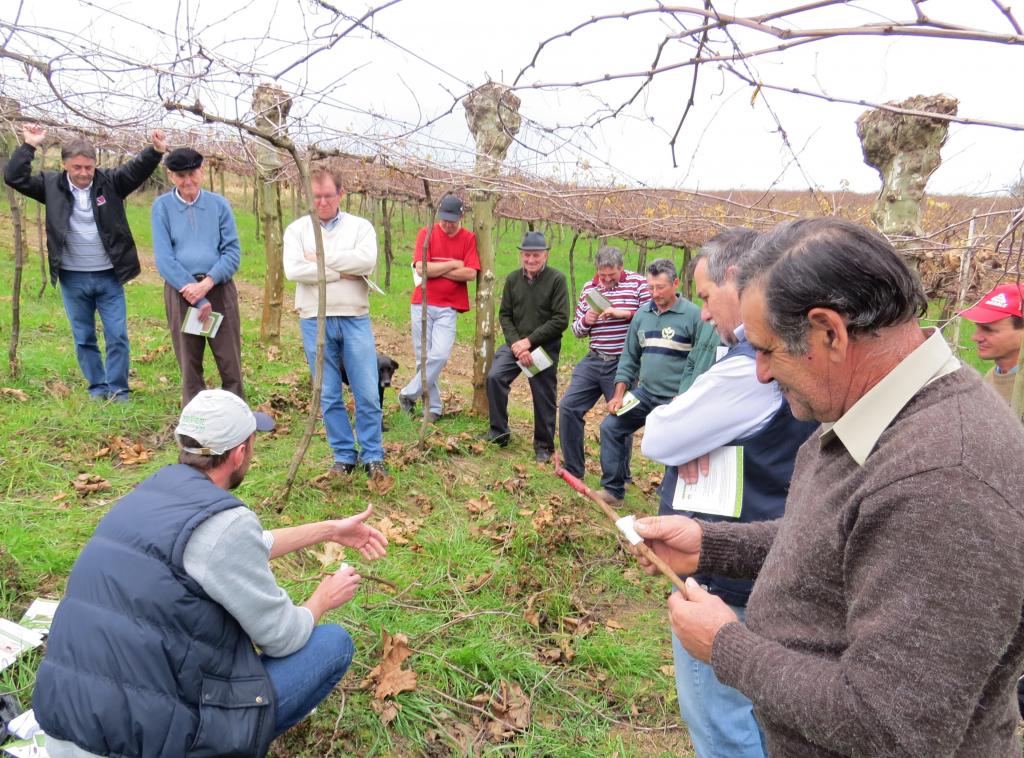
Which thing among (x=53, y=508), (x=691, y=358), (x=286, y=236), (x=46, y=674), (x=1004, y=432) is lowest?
(x=53, y=508)

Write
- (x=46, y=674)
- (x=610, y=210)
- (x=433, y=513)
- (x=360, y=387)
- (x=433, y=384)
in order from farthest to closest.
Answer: (x=610, y=210), (x=433, y=384), (x=360, y=387), (x=433, y=513), (x=46, y=674)

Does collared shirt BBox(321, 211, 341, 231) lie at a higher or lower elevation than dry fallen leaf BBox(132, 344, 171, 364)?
higher

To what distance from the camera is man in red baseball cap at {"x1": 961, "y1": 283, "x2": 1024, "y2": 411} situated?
142 inches

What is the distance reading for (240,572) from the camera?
1.97 m

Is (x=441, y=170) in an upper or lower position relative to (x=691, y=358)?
upper

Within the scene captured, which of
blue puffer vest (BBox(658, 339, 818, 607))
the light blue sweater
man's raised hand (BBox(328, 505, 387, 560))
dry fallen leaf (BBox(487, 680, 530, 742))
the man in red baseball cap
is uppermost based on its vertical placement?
the light blue sweater

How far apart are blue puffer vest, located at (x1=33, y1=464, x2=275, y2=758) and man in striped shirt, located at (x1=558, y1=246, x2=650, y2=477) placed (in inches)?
161

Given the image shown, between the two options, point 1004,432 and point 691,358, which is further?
point 691,358

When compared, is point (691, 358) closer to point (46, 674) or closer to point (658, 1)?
point (658, 1)

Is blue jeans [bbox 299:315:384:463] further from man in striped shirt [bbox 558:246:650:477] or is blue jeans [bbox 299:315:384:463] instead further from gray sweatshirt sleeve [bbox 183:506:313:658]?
gray sweatshirt sleeve [bbox 183:506:313:658]

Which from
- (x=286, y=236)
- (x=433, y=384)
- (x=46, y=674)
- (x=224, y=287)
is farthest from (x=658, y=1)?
(x=433, y=384)

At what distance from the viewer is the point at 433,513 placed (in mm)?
4617

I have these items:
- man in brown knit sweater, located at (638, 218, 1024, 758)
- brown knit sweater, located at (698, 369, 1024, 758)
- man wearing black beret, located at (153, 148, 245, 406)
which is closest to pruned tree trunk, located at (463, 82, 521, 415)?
man wearing black beret, located at (153, 148, 245, 406)

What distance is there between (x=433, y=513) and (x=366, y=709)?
1883 mm
